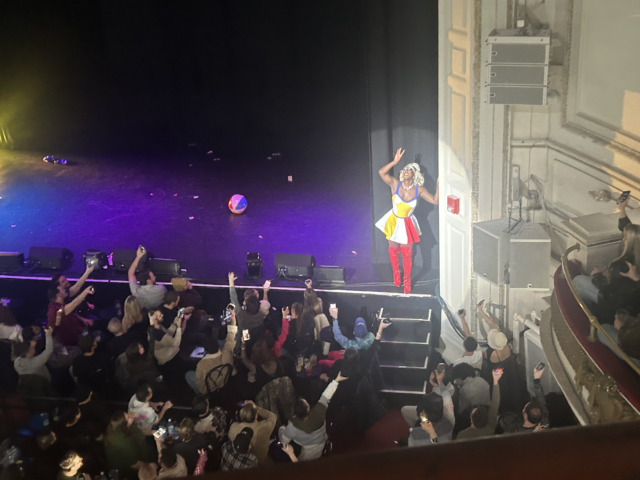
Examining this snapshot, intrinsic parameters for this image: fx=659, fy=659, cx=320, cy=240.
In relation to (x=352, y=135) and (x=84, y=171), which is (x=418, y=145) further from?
(x=84, y=171)

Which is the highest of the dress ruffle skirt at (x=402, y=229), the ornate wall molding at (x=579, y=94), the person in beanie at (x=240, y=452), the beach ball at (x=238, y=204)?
the ornate wall molding at (x=579, y=94)

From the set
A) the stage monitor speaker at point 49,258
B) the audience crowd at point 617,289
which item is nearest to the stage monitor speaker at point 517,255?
the audience crowd at point 617,289

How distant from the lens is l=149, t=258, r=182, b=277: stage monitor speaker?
7.62m

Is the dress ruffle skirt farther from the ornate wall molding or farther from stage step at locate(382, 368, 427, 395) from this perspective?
the ornate wall molding

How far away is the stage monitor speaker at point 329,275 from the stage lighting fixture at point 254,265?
25.7 inches

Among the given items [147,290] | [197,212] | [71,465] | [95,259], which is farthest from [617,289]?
[197,212]

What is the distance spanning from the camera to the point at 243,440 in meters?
4.48

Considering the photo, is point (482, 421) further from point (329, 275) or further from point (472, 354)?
point (329, 275)

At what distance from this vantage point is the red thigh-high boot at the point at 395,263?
696 centimetres

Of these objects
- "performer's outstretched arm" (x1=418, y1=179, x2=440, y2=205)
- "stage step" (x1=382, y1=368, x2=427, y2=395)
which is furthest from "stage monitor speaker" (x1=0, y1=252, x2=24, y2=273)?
"performer's outstretched arm" (x1=418, y1=179, x2=440, y2=205)

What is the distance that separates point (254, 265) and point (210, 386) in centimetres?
191

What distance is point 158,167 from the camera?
10.1 meters

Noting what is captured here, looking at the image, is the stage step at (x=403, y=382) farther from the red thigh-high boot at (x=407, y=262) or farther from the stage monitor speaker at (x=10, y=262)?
the stage monitor speaker at (x=10, y=262)

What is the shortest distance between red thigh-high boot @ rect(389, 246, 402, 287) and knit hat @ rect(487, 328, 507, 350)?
1561 millimetres
